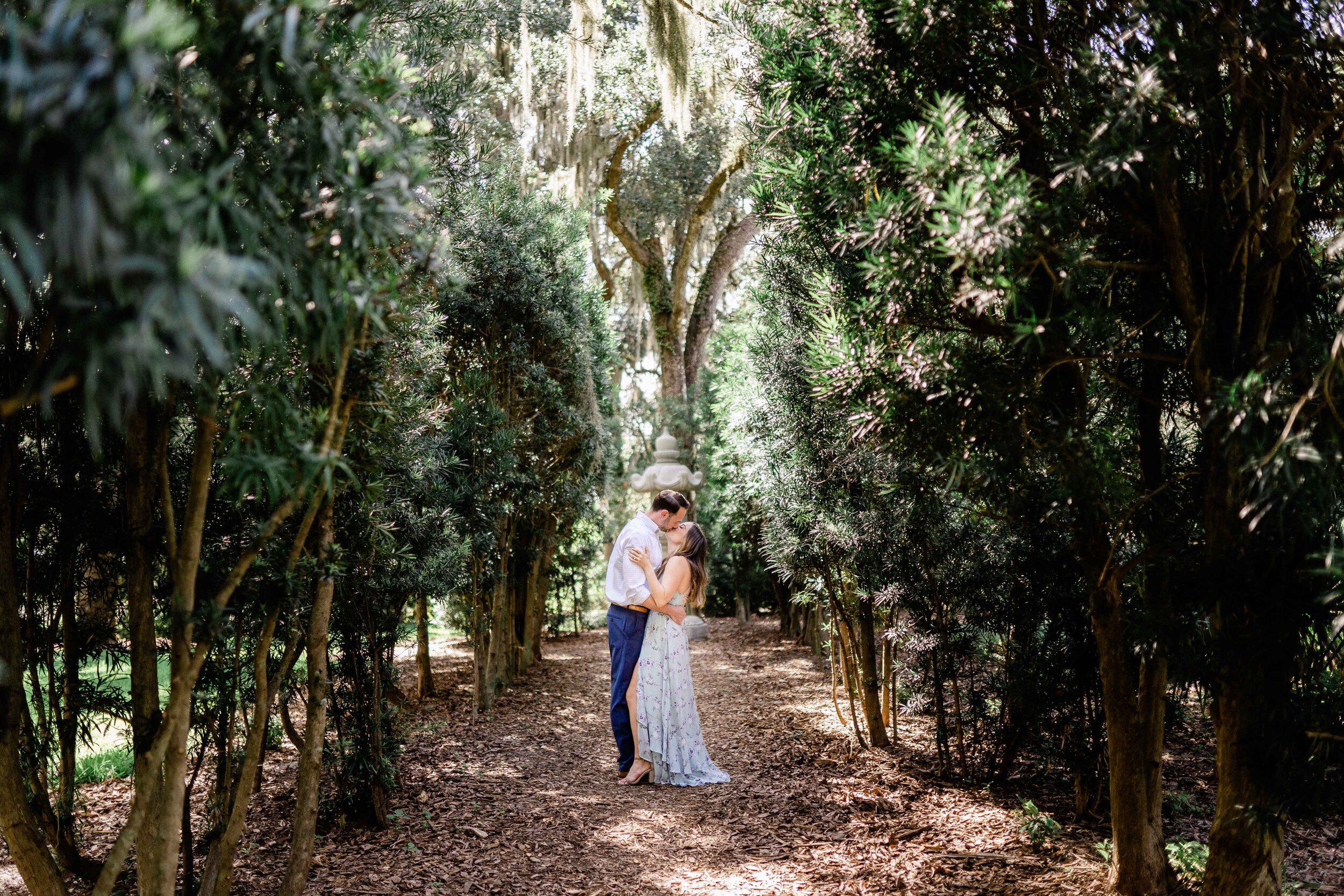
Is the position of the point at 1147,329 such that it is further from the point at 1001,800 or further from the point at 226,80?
the point at 226,80

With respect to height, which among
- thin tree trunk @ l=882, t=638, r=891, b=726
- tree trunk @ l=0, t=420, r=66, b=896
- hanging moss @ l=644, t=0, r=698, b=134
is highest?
hanging moss @ l=644, t=0, r=698, b=134

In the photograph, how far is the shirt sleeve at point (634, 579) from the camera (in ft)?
18.5

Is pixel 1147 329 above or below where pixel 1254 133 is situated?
below

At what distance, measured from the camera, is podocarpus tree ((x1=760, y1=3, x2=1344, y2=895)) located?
2439 millimetres

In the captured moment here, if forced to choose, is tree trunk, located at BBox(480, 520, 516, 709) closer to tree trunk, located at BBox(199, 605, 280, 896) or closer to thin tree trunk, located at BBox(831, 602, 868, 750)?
thin tree trunk, located at BBox(831, 602, 868, 750)

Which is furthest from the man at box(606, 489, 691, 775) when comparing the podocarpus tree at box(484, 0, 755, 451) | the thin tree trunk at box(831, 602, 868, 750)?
the podocarpus tree at box(484, 0, 755, 451)

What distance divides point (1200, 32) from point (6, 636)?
432 centimetres

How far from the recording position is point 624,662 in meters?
5.77

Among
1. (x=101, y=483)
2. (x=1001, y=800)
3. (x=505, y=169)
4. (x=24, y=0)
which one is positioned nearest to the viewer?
(x=24, y=0)

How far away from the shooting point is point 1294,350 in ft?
8.70

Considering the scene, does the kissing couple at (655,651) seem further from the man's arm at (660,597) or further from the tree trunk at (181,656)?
the tree trunk at (181,656)

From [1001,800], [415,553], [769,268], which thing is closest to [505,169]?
[769,268]

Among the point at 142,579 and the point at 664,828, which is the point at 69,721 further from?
the point at 664,828

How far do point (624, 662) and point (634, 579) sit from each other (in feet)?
1.96
